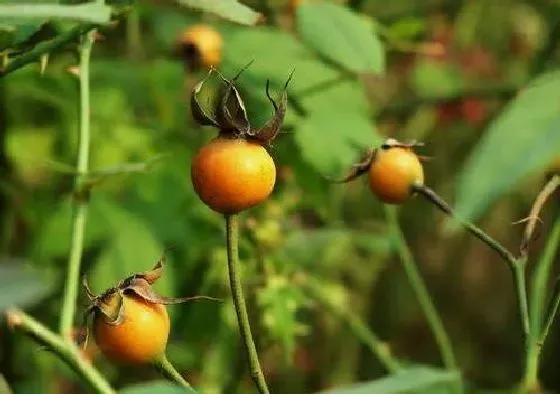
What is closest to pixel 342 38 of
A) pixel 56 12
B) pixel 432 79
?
pixel 56 12

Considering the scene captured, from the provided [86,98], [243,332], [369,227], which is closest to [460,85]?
[369,227]

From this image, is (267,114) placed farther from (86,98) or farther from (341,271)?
(341,271)

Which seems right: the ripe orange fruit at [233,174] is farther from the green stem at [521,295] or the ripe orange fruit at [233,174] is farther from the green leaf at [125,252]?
the green leaf at [125,252]

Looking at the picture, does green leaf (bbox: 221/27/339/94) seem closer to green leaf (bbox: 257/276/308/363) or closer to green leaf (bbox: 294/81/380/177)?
green leaf (bbox: 294/81/380/177)

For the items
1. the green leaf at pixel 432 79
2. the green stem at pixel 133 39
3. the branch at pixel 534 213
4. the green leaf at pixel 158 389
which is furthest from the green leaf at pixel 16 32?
the green leaf at pixel 432 79

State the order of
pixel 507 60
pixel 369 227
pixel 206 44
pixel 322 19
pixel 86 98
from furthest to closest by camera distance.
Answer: pixel 507 60 → pixel 369 227 → pixel 206 44 → pixel 322 19 → pixel 86 98

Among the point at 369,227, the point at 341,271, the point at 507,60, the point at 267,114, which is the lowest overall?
the point at 341,271

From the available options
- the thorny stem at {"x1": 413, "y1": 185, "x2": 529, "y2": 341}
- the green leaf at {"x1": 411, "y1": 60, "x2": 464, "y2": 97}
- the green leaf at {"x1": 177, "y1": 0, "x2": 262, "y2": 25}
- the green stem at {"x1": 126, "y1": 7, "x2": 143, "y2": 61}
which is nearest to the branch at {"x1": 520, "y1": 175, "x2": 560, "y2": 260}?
the thorny stem at {"x1": 413, "y1": 185, "x2": 529, "y2": 341}
